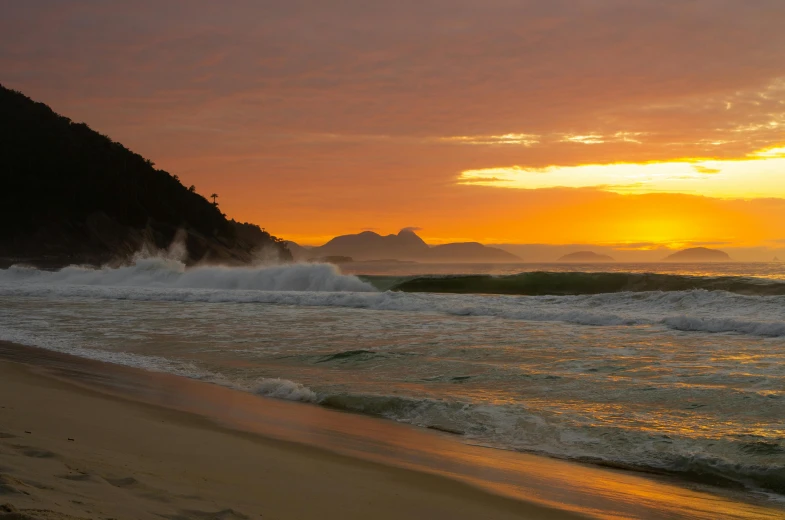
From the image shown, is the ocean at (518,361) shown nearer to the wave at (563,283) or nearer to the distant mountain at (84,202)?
the wave at (563,283)

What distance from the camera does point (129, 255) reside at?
62562 millimetres

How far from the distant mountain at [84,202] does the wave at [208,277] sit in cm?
2287

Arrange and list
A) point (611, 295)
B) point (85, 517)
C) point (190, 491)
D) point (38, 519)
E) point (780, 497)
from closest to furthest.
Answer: point (38, 519), point (85, 517), point (190, 491), point (780, 497), point (611, 295)

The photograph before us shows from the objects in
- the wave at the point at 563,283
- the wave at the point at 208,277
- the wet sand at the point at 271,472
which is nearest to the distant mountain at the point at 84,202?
the wave at the point at 208,277

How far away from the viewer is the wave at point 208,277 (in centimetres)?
3127

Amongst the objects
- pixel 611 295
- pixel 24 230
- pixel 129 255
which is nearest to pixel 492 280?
pixel 611 295

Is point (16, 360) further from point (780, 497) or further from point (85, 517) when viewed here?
point (780, 497)

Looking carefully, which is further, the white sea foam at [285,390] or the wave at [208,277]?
the wave at [208,277]

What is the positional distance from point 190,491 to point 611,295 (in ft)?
60.1

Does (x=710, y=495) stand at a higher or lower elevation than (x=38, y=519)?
lower

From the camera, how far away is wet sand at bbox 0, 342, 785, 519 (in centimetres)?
328

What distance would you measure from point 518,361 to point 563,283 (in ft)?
74.5

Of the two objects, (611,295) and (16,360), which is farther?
(611,295)

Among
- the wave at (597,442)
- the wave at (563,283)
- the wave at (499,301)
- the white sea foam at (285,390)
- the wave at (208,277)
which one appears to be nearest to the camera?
the wave at (597,442)
